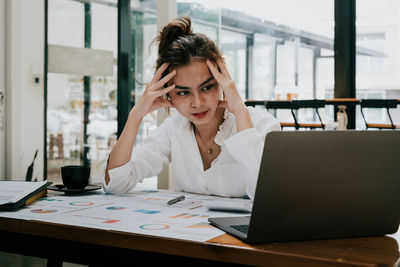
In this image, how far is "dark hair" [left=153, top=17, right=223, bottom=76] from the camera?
1497 millimetres

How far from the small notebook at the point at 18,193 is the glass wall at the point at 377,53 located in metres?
4.51

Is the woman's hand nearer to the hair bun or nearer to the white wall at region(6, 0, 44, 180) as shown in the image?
the hair bun

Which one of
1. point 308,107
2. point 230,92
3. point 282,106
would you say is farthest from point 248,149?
point 282,106

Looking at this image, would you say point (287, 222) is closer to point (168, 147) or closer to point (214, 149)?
point (214, 149)

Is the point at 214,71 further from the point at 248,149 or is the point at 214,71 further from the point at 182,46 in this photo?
the point at 248,149

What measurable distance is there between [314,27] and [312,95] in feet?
3.02

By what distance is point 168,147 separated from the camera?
5.73 ft

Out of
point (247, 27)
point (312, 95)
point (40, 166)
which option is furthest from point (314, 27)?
point (40, 166)

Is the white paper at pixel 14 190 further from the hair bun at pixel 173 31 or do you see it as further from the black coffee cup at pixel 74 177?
the hair bun at pixel 173 31

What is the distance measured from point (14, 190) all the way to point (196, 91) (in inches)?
25.7

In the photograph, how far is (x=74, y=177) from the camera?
1.46 metres

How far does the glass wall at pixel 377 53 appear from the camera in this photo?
5016 mm

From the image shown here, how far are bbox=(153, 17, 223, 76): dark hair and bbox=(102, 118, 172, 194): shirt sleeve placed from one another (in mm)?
293

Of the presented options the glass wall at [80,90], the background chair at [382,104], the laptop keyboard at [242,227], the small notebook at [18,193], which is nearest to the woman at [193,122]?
the small notebook at [18,193]
